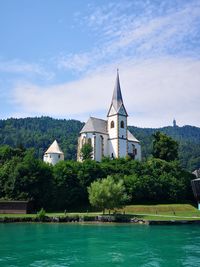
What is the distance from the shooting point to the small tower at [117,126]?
9056cm

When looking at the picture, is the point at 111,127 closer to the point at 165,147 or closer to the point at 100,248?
the point at 165,147

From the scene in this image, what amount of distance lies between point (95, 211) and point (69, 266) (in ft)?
143

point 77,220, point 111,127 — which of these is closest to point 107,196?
point 77,220

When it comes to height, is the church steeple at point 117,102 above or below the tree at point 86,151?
above

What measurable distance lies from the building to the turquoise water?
149 ft

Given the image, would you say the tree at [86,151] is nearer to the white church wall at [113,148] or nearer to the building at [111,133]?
the building at [111,133]

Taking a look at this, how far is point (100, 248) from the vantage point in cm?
3278

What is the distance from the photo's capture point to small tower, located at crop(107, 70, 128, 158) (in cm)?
9056

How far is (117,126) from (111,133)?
260 centimetres

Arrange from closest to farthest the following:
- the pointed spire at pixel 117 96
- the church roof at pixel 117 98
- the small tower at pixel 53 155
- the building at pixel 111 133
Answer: the building at pixel 111 133
the small tower at pixel 53 155
the church roof at pixel 117 98
the pointed spire at pixel 117 96

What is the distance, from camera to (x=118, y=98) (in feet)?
308

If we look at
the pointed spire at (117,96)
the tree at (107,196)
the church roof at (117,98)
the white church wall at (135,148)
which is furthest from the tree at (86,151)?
the tree at (107,196)

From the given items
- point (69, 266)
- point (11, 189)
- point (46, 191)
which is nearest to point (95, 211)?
point (46, 191)

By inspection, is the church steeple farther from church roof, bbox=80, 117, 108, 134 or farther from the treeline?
the treeline
